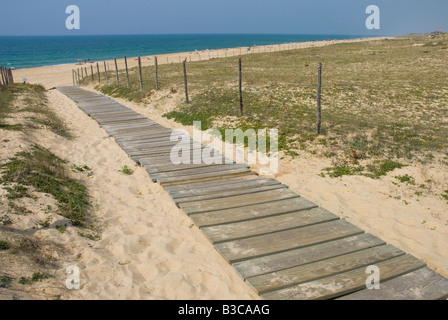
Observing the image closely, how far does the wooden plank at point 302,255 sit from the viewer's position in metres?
4.07

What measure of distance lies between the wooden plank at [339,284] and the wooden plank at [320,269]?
59 mm

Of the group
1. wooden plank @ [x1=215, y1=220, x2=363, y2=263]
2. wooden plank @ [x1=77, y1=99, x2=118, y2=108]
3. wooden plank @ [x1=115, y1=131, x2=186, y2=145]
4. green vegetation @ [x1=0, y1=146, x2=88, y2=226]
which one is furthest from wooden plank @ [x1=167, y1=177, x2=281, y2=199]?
wooden plank @ [x1=77, y1=99, x2=118, y2=108]

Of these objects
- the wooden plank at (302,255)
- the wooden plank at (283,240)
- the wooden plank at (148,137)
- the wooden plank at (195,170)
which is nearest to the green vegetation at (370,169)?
the wooden plank at (195,170)

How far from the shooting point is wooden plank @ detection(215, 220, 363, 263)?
441cm

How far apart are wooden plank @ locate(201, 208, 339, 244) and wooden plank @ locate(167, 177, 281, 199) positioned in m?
1.29

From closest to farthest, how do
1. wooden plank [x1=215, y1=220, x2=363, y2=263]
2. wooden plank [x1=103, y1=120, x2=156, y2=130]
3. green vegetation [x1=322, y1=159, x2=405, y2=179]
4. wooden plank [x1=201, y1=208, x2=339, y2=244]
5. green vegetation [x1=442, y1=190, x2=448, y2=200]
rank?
wooden plank [x1=215, y1=220, x2=363, y2=263] → wooden plank [x1=201, y1=208, x2=339, y2=244] → green vegetation [x1=442, y1=190, x2=448, y2=200] → green vegetation [x1=322, y1=159, x2=405, y2=179] → wooden plank [x1=103, y1=120, x2=156, y2=130]

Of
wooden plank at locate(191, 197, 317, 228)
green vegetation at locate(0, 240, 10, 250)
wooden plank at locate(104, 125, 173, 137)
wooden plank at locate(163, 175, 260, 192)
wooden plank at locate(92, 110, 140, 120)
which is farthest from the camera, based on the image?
wooden plank at locate(92, 110, 140, 120)

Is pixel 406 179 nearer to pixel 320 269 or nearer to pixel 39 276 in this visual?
pixel 320 269

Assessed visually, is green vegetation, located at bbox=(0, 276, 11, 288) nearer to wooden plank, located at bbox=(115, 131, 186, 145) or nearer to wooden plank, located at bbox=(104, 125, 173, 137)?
wooden plank, located at bbox=(115, 131, 186, 145)

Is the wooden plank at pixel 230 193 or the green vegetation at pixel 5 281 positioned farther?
the wooden plank at pixel 230 193

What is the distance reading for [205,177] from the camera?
716cm

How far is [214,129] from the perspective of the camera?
35.8ft

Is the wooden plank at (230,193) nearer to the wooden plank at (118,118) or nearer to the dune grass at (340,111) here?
the dune grass at (340,111)

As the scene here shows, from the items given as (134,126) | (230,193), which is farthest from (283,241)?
(134,126)
